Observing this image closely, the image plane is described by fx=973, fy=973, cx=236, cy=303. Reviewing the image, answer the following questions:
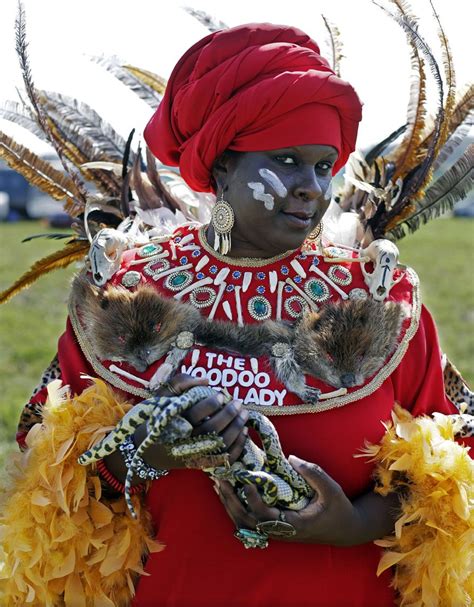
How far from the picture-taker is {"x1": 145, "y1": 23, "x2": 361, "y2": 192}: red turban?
8.59ft

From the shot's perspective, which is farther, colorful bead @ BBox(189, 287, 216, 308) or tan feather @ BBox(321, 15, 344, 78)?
tan feather @ BBox(321, 15, 344, 78)

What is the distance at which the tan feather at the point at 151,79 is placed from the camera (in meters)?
3.50

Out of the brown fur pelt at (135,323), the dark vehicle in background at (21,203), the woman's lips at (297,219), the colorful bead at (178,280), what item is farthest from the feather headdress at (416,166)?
the dark vehicle in background at (21,203)

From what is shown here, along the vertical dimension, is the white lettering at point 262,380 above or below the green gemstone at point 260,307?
below

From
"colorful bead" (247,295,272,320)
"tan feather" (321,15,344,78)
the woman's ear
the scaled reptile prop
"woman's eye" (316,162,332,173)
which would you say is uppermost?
"tan feather" (321,15,344,78)

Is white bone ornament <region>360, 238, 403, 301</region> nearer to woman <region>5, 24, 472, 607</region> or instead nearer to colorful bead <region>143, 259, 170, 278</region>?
woman <region>5, 24, 472, 607</region>

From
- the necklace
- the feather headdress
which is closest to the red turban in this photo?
the necklace

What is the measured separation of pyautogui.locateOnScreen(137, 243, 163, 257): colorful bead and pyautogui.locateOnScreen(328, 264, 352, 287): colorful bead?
0.52 meters

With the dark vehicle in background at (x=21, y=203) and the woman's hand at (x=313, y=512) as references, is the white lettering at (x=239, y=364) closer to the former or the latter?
the woman's hand at (x=313, y=512)

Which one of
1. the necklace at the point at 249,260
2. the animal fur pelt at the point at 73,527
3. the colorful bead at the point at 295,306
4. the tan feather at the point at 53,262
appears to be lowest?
the animal fur pelt at the point at 73,527

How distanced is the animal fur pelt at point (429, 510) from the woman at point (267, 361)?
0.05m

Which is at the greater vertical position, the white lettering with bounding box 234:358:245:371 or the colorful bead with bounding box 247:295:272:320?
the colorful bead with bounding box 247:295:272:320

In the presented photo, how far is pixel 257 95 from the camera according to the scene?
8.57 feet

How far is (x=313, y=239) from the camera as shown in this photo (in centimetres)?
287
